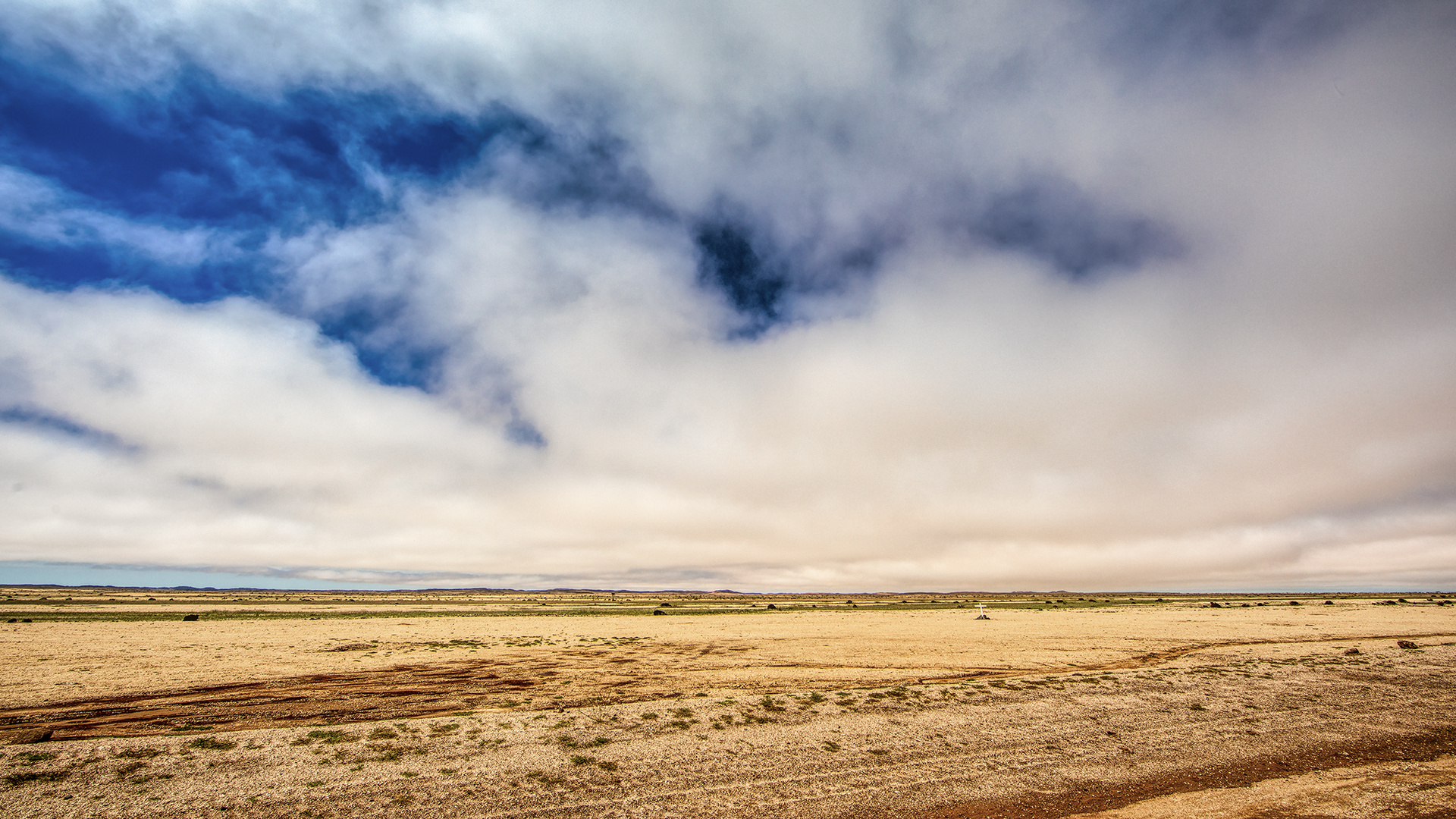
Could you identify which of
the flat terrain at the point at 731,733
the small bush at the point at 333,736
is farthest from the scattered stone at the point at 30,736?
the small bush at the point at 333,736

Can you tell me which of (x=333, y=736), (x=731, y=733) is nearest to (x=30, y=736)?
(x=333, y=736)

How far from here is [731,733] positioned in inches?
693

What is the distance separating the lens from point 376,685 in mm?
25203

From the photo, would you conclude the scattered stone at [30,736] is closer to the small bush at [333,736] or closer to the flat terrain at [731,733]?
the flat terrain at [731,733]

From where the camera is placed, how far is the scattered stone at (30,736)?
15741mm

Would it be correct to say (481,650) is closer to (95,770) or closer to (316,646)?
(316,646)

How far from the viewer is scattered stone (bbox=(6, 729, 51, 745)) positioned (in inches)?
620

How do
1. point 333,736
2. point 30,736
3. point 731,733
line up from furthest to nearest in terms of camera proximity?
point 731,733 < point 333,736 < point 30,736

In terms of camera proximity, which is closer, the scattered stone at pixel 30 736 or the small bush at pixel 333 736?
the scattered stone at pixel 30 736

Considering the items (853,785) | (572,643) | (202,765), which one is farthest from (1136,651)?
(202,765)

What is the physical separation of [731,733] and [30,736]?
1917 cm

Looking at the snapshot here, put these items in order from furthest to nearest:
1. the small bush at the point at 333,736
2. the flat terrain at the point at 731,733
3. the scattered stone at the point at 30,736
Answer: the small bush at the point at 333,736, the scattered stone at the point at 30,736, the flat terrain at the point at 731,733

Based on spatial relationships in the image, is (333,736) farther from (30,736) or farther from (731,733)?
(731,733)

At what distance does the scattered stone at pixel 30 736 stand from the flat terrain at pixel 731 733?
0.12 metres
